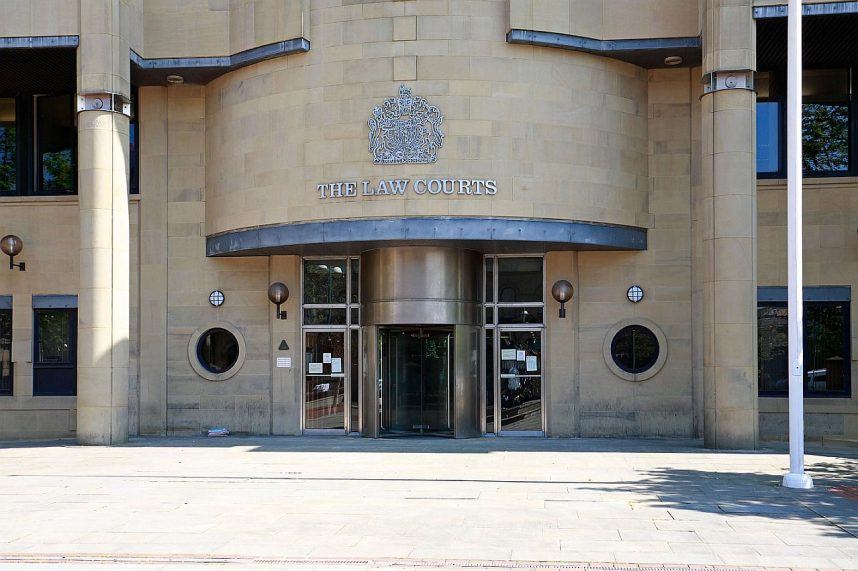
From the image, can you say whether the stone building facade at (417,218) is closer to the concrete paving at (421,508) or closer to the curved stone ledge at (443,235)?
the curved stone ledge at (443,235)

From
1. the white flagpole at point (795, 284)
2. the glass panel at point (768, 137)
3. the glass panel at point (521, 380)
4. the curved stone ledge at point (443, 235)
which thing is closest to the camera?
the white flagpole at point (795, 284)

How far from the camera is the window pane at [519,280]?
22.4 meters

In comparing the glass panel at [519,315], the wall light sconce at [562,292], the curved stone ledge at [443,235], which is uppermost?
the curved stone ledge at [443,235]

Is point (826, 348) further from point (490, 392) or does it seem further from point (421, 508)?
point (421, 508)

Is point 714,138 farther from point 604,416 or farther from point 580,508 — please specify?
point 580,508

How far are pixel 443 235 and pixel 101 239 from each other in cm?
689

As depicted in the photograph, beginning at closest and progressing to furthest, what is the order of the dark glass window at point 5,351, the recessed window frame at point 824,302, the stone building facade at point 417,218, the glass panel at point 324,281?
the stone building facade at point 417,218, the recessed window frame at point 824,302, the glass panel at point 324,281, the dark glass window at point 5,351

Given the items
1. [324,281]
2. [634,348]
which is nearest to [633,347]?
[634,348]

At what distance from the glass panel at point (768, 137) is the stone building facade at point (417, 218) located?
0.05m

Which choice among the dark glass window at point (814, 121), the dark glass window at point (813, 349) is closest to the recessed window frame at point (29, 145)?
the dark glass window at point (814, 121)

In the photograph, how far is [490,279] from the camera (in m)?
22.5

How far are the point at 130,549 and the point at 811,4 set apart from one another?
15.4m

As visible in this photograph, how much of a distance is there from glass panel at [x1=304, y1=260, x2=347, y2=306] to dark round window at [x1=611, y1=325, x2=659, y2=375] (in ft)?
20.0

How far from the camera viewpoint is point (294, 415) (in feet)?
73.9
